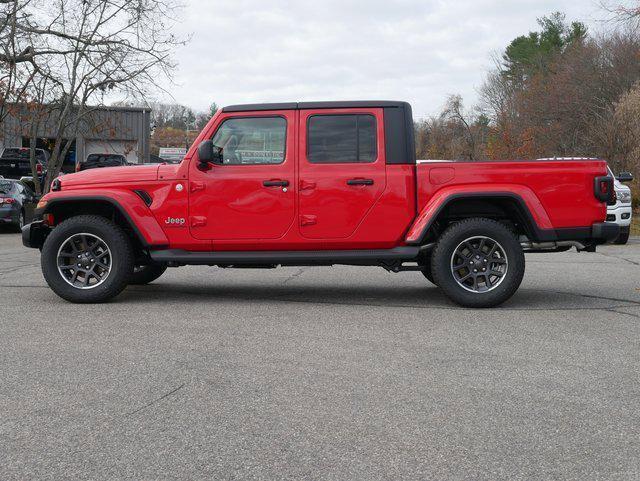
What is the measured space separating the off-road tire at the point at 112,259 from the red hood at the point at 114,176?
0.39 metres

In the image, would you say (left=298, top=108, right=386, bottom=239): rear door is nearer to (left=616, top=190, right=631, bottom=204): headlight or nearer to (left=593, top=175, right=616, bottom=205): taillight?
(left=593, top=175, right=616, bottom=205): taillight

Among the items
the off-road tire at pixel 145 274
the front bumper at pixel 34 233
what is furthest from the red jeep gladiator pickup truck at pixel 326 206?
the off-road tire at pixel 145 274

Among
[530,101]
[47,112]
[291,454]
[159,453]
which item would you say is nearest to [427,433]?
[291,454]

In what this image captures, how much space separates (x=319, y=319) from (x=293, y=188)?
1.41 meters

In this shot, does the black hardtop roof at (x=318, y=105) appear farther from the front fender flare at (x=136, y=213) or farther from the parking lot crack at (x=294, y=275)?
the parking lot crack at (x=294, y=275)

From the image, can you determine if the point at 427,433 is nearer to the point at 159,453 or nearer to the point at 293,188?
the point at 159,453

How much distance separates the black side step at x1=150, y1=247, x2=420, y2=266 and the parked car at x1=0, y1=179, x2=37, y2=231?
13.0 meters

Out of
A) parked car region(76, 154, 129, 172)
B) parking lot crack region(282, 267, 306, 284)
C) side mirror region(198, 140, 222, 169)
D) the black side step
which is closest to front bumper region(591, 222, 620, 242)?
the black side step

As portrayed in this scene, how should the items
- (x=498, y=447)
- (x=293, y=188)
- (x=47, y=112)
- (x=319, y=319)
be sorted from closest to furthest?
(x=498, y=447) → (x=319, y=319) → (x=293, y=188) → (x=47, y=112)

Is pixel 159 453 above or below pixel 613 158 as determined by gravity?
Answer: below

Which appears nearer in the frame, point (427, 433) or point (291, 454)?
point (291, 454)

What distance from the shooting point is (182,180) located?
777cm

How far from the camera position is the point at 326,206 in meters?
7.67

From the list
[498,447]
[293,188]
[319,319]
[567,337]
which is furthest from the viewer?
[293,188]
